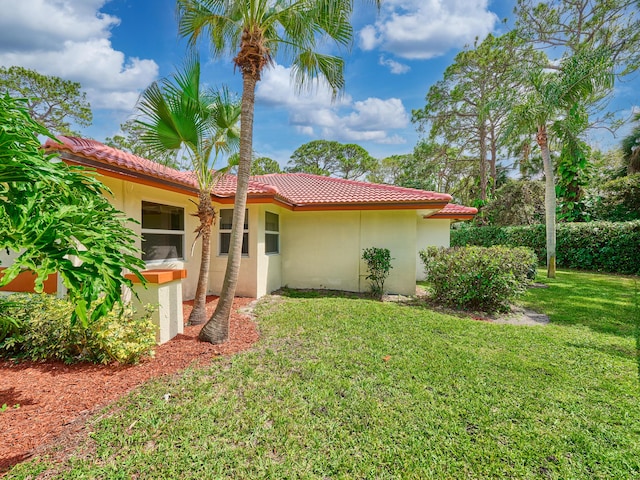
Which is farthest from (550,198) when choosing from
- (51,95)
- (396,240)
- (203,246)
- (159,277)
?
(51,95)

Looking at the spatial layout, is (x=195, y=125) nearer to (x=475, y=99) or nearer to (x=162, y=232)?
(x=162, y=232)

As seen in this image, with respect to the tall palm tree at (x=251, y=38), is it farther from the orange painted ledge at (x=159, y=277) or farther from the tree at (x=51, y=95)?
the tree at (x=51, y=95)

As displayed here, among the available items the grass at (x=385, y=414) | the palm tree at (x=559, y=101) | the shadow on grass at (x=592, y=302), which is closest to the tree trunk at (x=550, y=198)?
the palm tree at (x=559, y=101)

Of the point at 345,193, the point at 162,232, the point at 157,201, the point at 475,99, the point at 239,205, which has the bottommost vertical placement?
the point at 162,232

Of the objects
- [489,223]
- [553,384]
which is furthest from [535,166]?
[553,384]

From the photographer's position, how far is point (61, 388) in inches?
143

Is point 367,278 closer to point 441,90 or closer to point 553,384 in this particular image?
point 553,384

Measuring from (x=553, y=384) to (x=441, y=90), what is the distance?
24.7m

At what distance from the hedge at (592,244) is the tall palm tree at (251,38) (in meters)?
16.6

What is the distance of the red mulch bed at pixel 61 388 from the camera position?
9.21 ft

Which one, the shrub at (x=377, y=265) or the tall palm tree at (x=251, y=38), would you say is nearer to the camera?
the tall palm tree at (x=251, y=38)

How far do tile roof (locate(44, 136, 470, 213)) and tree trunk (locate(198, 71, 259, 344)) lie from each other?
200cm

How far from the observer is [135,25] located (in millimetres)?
8039

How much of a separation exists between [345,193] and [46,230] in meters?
9.02
